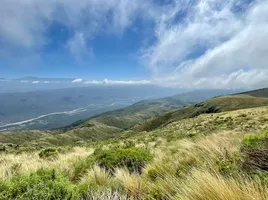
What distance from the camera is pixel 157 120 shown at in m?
100

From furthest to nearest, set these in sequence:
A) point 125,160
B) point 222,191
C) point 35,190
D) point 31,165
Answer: point 31,165 < point 125,160 < point 35,190 < point 222,191

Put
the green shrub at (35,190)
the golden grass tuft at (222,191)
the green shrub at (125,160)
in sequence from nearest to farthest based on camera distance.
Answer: the golden grass tuft at (222,191) < the green shrub at (35,190) < the green shrub at (125,160)

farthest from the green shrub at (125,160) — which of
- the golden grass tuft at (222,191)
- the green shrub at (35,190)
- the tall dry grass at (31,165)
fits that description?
the golden grass tuft at (222,191)

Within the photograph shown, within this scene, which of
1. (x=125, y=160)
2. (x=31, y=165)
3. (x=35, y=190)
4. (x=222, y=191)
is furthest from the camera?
(x=31, y=165)

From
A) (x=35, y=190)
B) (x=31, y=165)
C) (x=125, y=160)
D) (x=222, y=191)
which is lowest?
(x=31, y=165)

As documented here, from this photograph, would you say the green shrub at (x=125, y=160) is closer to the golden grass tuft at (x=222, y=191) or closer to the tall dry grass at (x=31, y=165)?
the tall dry grass at (x=31, y=165)

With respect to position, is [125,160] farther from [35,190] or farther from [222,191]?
[222,191]

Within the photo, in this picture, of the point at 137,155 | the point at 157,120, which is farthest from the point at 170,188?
the point at 157,120

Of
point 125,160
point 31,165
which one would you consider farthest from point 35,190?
point 31,165

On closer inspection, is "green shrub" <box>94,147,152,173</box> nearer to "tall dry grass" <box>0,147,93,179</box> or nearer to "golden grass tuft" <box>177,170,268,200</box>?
A: "tall dry grass" <box>0,147,93,179</box>

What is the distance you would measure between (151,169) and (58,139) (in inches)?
4137

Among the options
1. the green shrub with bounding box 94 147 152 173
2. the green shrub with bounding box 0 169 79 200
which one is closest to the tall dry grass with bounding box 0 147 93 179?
the green shrub with bounding box 94 147 152 173

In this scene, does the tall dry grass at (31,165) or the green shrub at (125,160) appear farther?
the green shrub at (125,160)

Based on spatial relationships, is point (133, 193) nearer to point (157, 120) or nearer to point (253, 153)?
point (253, 153)
